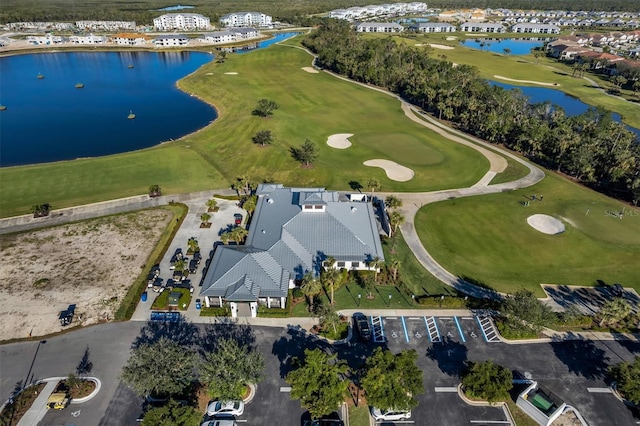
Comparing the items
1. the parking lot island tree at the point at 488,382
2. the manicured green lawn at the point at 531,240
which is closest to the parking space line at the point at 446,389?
the parking lot island tree at the point at 488,382

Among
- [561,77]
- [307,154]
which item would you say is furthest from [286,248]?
[561,77]

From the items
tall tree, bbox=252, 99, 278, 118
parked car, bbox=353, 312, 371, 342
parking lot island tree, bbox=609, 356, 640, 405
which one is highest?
tall tree, bbox=252, 99, 278, 118

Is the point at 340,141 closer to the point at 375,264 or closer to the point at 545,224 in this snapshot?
the point at 545,224

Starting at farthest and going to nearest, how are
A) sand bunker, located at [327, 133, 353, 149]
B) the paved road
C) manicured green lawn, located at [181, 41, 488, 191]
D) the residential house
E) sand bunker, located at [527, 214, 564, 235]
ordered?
sand bunker, located at [327, 133, 353, 149], manicured green lawn, located at [181, 41, 488, 191], sand bunker, located at [527, 214, 564, 235], the residential house, the paved road

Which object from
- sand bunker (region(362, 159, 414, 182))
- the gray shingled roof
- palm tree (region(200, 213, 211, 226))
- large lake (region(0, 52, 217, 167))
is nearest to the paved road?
the gray shingled roof

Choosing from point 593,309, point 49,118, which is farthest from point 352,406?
point 49,118

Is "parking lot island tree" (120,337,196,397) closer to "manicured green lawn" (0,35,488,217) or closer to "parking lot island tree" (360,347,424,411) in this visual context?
"parking lot island tree" (360,347,424,411)

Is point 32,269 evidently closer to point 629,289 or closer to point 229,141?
point 229,141
